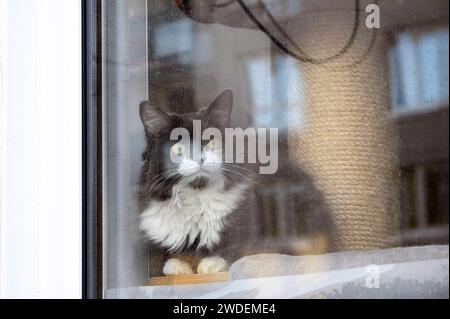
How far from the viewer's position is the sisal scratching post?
144 centimetres

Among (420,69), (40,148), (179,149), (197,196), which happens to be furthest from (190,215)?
(420,69)

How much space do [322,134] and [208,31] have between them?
336 millimetres

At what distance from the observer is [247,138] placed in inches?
59.7

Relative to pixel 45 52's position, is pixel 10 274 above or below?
below

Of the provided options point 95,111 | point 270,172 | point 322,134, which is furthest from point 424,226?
point 95,111

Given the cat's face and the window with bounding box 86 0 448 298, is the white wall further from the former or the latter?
the cat's face

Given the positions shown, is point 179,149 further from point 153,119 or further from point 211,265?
point 211,265

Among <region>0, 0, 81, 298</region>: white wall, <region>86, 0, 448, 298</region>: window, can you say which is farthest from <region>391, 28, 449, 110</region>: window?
<region>0, 0, 81, 298</region>: white wall

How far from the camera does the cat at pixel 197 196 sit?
1.44 meters

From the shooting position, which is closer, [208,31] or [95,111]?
[95,111]

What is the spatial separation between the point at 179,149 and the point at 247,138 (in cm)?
17

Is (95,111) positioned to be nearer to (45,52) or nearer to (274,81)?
(45,52)

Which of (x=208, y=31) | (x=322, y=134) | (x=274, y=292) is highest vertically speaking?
(x=208, y=31)

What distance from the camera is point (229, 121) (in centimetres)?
156
